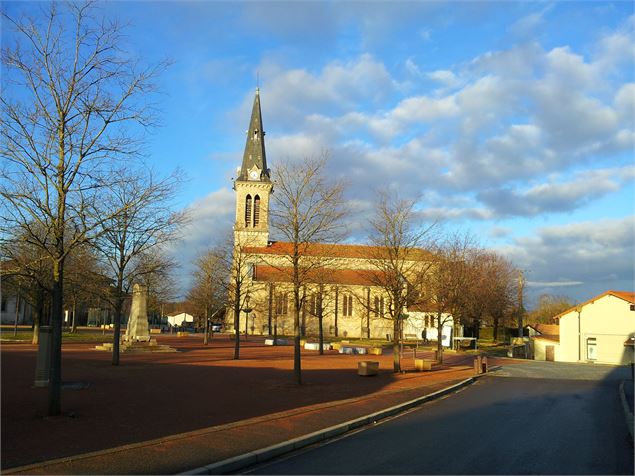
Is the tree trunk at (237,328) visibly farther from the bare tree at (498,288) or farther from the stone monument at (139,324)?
the bare tree at (498,288)

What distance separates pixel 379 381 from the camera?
66.6 feet

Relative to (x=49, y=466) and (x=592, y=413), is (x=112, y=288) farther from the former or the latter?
(x=592, y=413)

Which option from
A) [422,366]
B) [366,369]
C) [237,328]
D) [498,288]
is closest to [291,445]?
[366,369]

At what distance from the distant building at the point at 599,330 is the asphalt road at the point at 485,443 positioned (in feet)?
102

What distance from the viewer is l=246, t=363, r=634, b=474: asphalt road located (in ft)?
26.2

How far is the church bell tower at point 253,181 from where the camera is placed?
75375 millimetres

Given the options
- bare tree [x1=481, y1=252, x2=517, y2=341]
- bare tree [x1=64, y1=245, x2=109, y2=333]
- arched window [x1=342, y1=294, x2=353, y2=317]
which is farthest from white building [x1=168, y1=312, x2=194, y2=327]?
bare tree [x1=64, y1=245, x2=109, y2=333]

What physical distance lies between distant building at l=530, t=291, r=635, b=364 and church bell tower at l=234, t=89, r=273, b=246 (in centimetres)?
4105

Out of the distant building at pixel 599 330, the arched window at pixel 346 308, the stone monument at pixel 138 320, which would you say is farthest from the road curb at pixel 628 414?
the arched window at pixel 346 308

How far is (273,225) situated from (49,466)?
12.3 meters

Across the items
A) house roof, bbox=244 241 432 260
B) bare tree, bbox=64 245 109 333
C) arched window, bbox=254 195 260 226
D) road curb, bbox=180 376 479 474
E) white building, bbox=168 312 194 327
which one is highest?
arched window, bbox=254 195 260 226

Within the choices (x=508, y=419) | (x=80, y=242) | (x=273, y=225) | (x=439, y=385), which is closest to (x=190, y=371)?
(x=273, y=225)

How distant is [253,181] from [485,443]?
6761 centimetres

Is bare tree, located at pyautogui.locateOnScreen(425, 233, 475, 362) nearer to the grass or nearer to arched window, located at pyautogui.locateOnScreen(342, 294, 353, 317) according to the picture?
the grass
